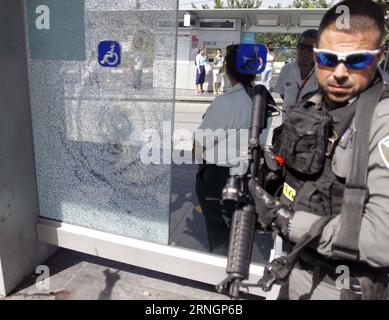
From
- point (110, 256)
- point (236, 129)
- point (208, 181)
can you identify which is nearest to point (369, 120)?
point (236, 129)

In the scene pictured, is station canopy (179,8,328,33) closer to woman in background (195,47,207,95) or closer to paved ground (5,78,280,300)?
woman in background (195,47,207,95)

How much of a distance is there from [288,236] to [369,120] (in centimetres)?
50

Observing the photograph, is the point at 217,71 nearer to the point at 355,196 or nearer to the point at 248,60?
the point at 248,60

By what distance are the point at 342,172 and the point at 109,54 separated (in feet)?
5.90

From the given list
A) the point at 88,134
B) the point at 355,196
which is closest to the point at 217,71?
the point at 88,134

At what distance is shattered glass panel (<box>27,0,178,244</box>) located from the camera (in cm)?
231

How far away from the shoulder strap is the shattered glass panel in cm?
141

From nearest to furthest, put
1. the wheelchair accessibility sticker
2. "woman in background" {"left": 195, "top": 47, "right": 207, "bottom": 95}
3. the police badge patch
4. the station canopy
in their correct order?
the police badge patch → the wheelchair accessibility sticker → the station canopy → "woman in background" {"left": 195, "top": 47, "right": 207, "bottom": 95}

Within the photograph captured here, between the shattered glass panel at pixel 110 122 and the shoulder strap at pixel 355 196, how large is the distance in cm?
141

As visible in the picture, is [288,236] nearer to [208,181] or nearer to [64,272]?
[208,181]

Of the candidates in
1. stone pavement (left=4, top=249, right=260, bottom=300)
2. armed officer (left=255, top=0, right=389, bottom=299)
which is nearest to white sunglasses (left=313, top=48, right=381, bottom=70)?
armed officer (left=255, top=0, right=389, bottom=299)

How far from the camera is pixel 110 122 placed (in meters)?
2.58

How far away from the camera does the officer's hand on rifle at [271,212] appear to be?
129 centimetres

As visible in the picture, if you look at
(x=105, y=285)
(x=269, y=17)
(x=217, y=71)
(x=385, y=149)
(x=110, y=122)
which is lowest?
(x=105, y=285)
